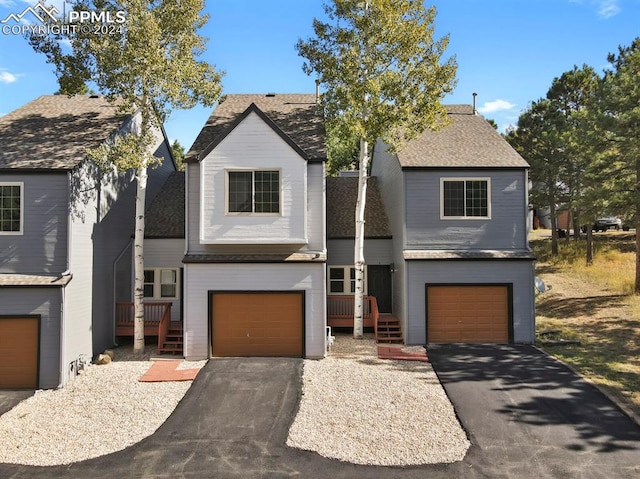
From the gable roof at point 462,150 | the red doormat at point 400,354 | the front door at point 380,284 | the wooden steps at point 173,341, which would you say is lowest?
the red doormat at point 400,354

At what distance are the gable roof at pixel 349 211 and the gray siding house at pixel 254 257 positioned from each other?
180 inches

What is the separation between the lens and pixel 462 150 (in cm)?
1622

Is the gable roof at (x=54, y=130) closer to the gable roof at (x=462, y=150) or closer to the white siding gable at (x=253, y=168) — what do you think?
the white siding gable at (x=253, y=168)

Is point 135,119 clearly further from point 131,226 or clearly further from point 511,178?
point 511,178

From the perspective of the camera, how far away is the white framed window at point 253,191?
45.3ft

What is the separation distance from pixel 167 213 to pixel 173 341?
6026 millimetres

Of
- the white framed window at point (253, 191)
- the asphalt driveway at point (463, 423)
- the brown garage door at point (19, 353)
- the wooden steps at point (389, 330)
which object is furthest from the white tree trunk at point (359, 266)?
the brown garage door at point (19, 353)

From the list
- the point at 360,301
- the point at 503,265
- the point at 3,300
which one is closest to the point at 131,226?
the point at 3,300

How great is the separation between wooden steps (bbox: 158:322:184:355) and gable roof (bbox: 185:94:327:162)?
6.40m

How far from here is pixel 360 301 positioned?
15781 millimetres

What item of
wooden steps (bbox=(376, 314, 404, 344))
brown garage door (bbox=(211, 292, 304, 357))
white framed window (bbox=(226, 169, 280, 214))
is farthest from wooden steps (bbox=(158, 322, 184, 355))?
wooden steps (bbox=(376, 314, 404, 344))

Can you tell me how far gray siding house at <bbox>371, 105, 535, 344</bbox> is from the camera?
1505cm

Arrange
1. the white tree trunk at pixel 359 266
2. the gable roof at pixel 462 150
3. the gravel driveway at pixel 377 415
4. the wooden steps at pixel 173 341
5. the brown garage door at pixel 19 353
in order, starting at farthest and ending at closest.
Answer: the white tree trunk at pixel 359 266 < the gable roof at pixel 462 150 < the wooden steps at pixel 173 341 < the brown garage door at pixel 19 353 < the gravel driveway at pixel 377 415

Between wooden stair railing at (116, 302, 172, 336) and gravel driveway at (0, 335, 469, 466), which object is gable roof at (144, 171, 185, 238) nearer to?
wooden stair railing at (116, 302, 172, 336)
